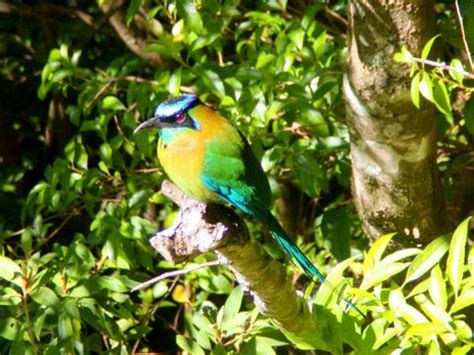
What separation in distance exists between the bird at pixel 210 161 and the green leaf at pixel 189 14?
0.24 meters

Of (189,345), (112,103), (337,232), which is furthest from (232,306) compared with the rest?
(112,103)

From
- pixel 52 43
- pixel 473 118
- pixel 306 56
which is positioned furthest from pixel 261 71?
pixel 52 43

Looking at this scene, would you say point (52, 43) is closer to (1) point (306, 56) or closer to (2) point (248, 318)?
(1) point (306, 56)

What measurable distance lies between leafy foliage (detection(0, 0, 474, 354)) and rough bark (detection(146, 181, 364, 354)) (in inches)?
0.9

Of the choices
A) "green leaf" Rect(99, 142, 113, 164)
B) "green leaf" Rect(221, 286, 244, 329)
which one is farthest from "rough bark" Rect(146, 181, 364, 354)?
"green leaf" Rect(99, 142, 113, 164)

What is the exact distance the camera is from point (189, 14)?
2.77 meters

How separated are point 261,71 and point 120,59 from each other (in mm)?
694

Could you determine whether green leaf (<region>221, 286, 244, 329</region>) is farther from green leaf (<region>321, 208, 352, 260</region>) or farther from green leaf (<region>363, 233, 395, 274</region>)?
green leaf (<region>321, 208, 352, 260</region>)

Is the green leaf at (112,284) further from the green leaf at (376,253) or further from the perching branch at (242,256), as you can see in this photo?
the green leaf at (376,253)

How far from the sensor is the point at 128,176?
130 inches

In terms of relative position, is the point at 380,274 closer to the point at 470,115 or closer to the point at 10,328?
the point at 470,115

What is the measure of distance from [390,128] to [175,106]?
0.56 metres

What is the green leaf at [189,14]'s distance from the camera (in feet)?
9.07

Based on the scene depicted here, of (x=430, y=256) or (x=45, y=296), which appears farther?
(x=45, y=296)
